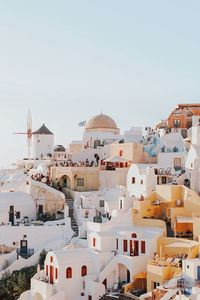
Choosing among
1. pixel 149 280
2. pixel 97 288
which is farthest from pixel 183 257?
pixel 97 288

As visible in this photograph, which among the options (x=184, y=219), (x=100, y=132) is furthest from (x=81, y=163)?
(x=184, y=219)

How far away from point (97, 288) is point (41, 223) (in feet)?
37.0

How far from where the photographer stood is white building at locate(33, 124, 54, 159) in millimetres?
62062

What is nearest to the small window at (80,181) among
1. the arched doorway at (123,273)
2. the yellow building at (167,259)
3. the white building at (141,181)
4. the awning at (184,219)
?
the white building at (141,181)

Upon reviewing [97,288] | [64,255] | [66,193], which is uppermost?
[66,193]

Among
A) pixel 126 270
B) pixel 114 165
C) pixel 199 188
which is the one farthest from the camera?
pixel 114 165

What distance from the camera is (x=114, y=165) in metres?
43.2

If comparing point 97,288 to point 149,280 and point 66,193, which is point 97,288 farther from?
point 66,193

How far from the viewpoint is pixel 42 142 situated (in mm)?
62875

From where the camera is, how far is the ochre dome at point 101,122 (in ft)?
181

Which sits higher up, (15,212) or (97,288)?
(15,212)

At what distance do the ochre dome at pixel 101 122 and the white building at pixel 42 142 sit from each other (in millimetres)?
8888

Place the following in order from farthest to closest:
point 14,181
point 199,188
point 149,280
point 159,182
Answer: point 14,181
point 159,182
point 199,188
point 149,280

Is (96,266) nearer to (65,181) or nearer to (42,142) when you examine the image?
(65,181)
